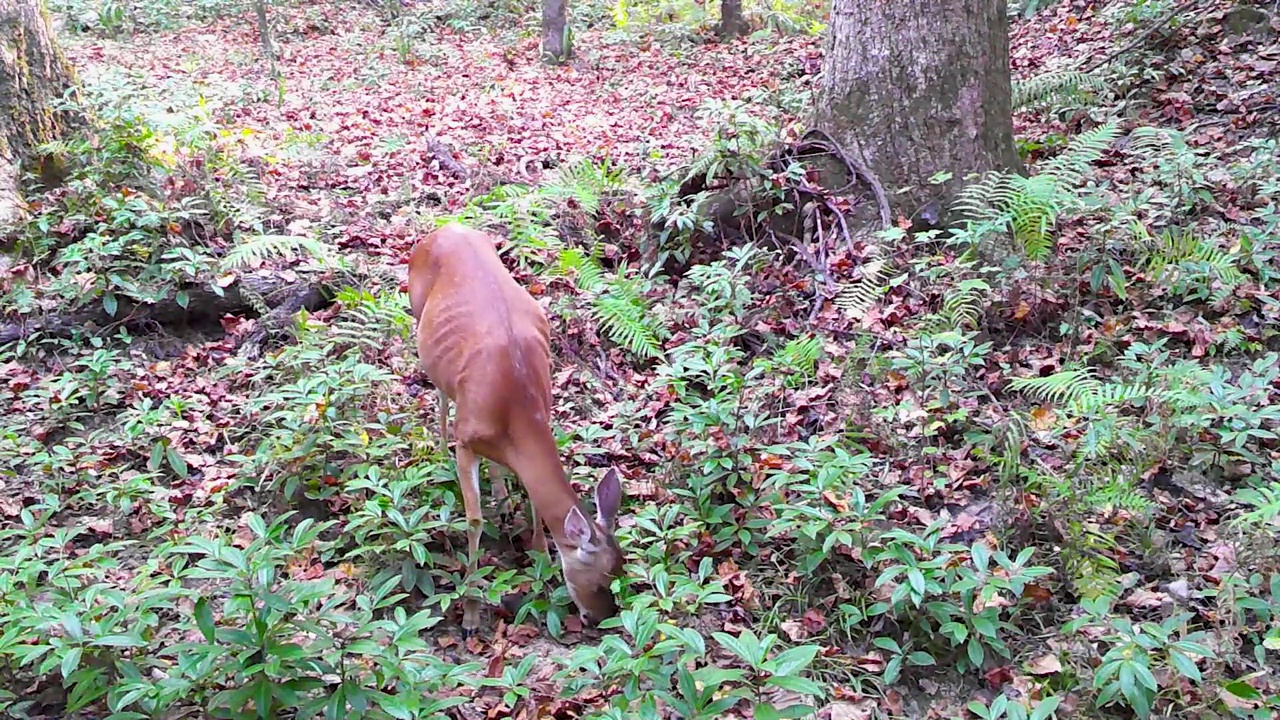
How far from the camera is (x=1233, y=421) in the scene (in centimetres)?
412

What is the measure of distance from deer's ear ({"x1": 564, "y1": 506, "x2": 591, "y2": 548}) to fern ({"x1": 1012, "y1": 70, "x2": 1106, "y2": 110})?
6.05m

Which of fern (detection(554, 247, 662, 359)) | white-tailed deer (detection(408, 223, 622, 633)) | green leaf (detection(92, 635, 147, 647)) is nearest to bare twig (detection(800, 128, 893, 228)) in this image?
fern (detection(554, 247, 662, 359))

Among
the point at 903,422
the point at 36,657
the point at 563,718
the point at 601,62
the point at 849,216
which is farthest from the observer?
the point at 601,62

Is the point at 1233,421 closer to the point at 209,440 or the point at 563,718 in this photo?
the point at 563,718

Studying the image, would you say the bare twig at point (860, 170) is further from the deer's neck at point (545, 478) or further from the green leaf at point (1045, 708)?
the green leaf at point (1045, 708)

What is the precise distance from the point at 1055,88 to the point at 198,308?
684 centimetres

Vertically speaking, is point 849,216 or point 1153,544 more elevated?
point 849,216

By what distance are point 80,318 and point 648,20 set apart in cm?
1297

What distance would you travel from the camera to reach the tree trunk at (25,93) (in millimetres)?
6480

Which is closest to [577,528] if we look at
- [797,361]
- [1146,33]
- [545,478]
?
[545,478]

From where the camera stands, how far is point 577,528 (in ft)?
12.1

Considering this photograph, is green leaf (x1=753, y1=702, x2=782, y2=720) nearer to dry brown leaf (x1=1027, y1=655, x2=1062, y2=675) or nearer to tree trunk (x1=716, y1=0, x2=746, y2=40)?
dry brown leaf (x1=1027, y1=655, x2=1062, y2=675)

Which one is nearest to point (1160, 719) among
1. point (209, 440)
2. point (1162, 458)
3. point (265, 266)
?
point (1162, 458)

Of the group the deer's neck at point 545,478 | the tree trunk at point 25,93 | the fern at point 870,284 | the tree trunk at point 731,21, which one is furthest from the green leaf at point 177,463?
the tree trunk at point 731,21
